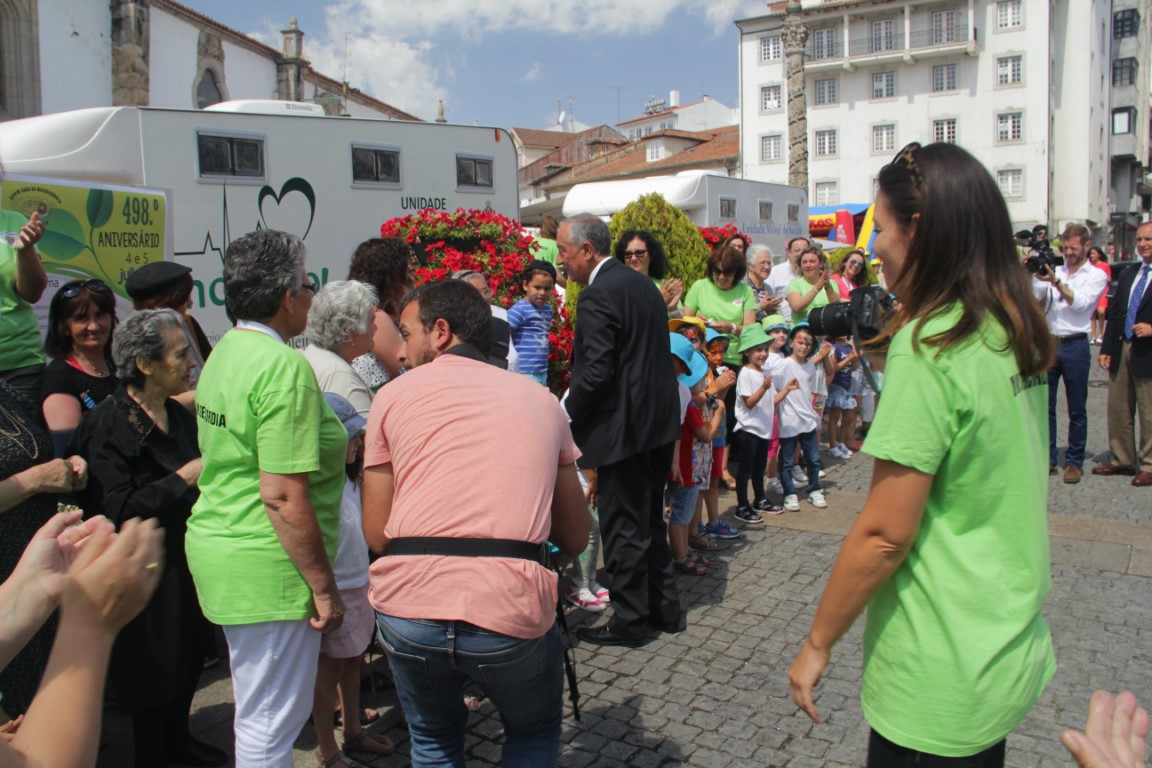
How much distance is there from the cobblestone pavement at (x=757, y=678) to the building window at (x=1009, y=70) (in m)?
50.1

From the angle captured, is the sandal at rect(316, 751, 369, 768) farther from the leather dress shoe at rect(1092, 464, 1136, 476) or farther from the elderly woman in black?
the leather dress shoe at rect(1092, 464, 1136, 476)

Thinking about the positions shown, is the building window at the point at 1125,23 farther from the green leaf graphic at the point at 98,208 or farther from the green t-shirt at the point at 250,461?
the green t-shirt at the point at 250,461

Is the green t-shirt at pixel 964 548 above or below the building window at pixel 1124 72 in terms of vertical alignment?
below

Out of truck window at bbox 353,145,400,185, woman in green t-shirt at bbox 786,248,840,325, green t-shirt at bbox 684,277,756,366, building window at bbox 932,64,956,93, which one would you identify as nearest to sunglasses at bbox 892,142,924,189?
green t-shirt at bbox 684,277,756,366

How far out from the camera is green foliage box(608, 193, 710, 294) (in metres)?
9.92

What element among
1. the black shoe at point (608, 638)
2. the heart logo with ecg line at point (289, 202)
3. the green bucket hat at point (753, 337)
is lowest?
the black shoe at point (608, 638)

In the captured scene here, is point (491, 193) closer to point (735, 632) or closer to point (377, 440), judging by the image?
point (735, 632)

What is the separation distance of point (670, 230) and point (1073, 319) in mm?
4103

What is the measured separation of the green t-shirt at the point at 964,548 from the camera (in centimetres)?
195

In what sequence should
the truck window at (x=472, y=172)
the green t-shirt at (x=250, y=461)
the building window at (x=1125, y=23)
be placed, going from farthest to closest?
the building window at (x=1125, y=23) < the truck window at (x=472, y=172) < the green t-shirt at (x=250, y=461)

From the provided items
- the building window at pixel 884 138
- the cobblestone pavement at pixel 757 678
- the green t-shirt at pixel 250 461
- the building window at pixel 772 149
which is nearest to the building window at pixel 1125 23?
the building window at pixel 884 138

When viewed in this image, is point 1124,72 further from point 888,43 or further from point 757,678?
point 757,678

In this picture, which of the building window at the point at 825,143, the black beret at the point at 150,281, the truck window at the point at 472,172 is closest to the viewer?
the black beret at the point at 150,281

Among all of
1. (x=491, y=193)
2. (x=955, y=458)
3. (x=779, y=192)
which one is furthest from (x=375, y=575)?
(x=779, y=192)
